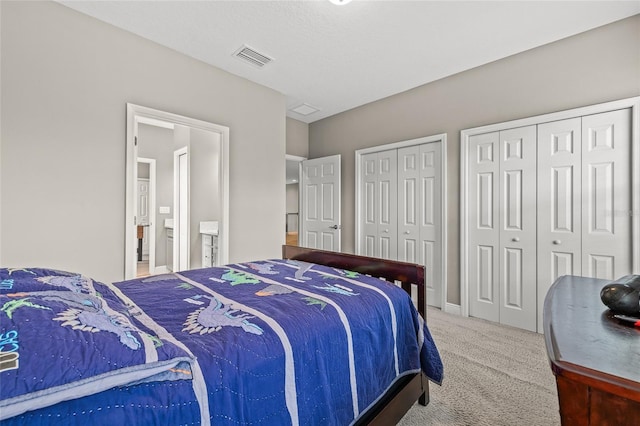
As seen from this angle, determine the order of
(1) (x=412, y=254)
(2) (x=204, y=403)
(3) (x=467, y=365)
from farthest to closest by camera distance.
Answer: (1) (x=412, y=254)
(3) (x=467, y=365)
(2) (x=204, y=403)

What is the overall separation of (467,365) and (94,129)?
354 cm

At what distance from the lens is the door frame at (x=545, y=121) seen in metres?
2.31

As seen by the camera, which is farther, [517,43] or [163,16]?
[517,43]

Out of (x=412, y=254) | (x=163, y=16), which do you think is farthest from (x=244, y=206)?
(x=412, y=254)

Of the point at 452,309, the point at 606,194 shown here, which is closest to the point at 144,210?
the point at 452,309

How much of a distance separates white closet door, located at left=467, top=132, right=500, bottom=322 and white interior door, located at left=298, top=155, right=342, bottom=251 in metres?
1.90

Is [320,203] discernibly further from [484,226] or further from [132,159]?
[132,159]

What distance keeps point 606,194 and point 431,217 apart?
5.09 ft

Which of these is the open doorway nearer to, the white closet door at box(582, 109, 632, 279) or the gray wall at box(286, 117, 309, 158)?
the gray wall at box(286, 117, 309, 158)

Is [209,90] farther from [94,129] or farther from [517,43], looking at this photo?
[517,43]

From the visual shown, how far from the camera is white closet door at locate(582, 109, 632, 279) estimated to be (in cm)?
238

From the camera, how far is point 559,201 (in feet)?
8.82

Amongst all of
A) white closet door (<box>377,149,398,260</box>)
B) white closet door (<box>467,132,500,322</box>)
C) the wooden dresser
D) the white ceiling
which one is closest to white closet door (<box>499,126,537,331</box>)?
white closet door (<box>467,132,500,322</box>)

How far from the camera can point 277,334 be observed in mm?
1015
